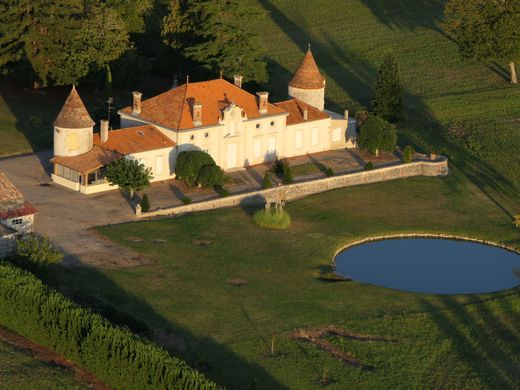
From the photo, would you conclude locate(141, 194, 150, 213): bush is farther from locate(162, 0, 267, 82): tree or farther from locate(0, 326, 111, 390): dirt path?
locate(162, 0, 267, 82): tree

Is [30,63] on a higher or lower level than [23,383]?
higher

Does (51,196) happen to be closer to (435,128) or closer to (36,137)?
(36,137)

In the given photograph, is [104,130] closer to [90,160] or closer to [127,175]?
[90,160]

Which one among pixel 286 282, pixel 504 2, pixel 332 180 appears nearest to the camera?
pixel 286 282

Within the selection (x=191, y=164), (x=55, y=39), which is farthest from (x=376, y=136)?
(x=55, y=39)

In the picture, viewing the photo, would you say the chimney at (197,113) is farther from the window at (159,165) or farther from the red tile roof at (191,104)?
the window at (159,165)

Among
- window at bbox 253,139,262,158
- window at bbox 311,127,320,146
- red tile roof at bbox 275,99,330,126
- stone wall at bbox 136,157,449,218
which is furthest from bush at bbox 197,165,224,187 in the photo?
window at bbox 311,127,320,146

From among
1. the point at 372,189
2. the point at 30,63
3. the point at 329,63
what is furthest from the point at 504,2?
the point at 30,63
